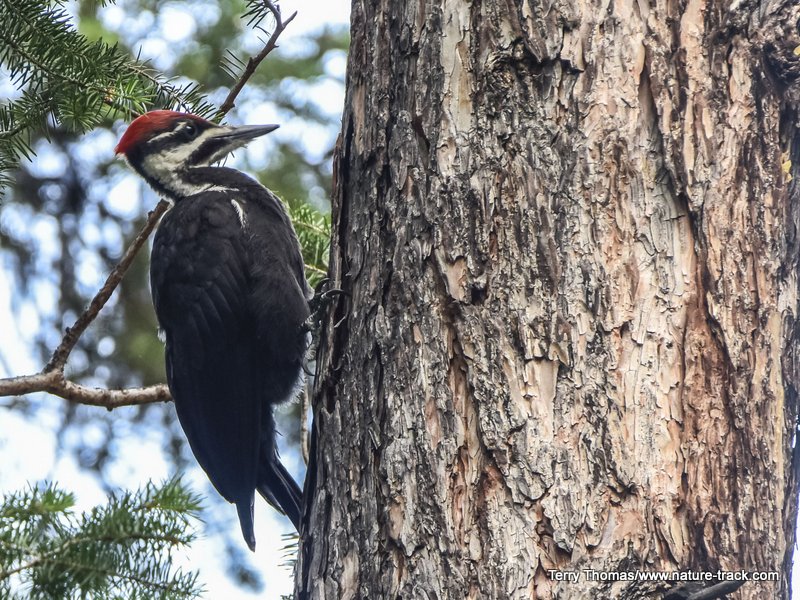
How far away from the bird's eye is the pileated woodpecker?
494mm

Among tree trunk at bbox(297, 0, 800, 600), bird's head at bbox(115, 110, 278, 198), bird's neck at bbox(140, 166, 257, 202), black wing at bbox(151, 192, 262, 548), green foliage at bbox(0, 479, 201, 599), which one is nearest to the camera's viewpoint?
tree trunk at bbox(297, 0, 800, 600)

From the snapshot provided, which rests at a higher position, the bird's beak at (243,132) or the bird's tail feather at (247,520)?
the bird's beak at (243,132)

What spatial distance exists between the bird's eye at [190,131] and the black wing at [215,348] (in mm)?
566

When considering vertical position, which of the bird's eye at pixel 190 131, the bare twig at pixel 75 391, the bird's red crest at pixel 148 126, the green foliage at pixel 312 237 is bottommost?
the bare twig at pixel 75 391

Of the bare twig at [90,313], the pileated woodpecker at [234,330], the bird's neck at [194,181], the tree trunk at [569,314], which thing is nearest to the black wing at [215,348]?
the pileated woodpecker at [234,330]

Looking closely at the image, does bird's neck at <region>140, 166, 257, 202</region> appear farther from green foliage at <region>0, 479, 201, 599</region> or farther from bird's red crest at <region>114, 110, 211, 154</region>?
green foliage at <region>0, 479, 201, 599</region>

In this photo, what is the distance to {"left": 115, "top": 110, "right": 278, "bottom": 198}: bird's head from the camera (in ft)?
11.3

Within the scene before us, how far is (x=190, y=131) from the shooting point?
3467mm

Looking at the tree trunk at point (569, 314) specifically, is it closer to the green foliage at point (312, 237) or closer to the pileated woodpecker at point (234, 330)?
the pileated woodpecker at point (234, 330)

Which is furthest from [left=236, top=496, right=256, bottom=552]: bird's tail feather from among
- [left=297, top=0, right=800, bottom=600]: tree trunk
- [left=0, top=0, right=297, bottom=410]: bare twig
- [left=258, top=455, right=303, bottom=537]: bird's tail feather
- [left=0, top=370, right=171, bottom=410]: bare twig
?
[left=297, top=0, right=800, bottom=600]: tree trunk

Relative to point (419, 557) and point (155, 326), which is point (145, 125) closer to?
point (155, 326)

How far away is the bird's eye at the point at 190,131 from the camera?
3.45 meters

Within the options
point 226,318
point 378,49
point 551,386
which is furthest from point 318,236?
point 551,386

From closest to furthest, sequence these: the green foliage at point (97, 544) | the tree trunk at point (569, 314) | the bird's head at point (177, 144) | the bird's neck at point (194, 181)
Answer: the tree trunk at point (569, 314) → the green foliage at point (97, 544) → the bird's neck at point (194, 181) → the bird's head at point (177, 144)
